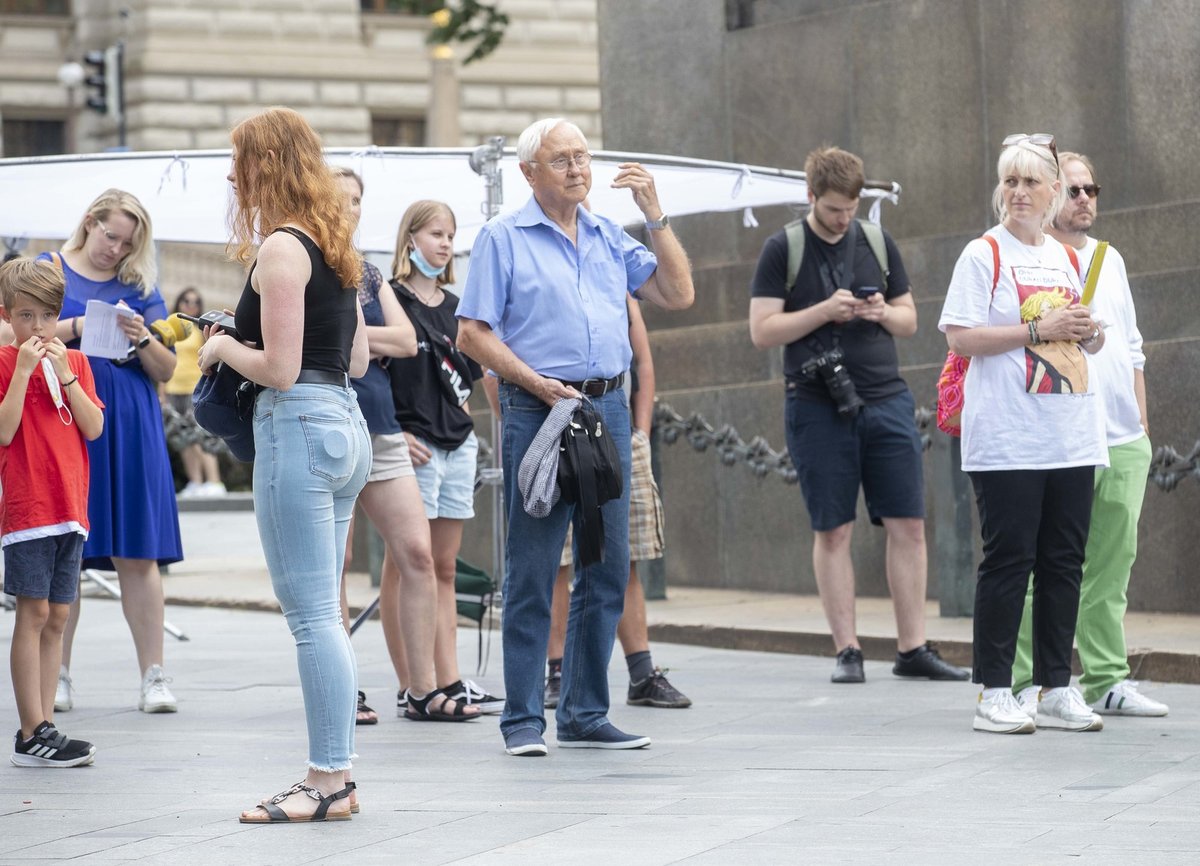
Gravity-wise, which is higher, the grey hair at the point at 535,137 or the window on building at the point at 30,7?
the window on building at the point at 30,7

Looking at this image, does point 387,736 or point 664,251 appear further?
point 387,736

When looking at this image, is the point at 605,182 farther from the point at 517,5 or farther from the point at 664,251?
the point at 517,5

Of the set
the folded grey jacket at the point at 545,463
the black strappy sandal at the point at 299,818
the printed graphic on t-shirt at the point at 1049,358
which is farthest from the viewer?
the printed graphic on t-shirt at the point at 1049,358

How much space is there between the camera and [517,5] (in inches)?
1523

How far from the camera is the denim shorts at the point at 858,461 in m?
8.52

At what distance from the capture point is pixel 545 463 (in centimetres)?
654

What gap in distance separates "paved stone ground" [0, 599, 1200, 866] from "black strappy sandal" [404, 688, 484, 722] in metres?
0.07

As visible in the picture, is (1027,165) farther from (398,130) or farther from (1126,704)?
(398,130)

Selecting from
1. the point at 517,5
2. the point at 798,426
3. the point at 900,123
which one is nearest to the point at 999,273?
the point at 798,426

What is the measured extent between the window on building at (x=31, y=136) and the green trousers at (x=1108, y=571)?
3306 centimetres

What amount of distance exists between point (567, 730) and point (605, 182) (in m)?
3.47

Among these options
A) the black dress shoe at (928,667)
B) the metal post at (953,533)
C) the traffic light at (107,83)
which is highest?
the traffic light at (107,83)

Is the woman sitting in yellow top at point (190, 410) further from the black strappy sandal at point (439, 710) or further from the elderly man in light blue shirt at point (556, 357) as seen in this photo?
the elderly man in light blue shirt at point (556, 357)

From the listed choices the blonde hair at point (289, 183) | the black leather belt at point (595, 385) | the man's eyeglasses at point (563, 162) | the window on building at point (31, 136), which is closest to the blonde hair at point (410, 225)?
the man's eyeglasses at point (563, 162)
